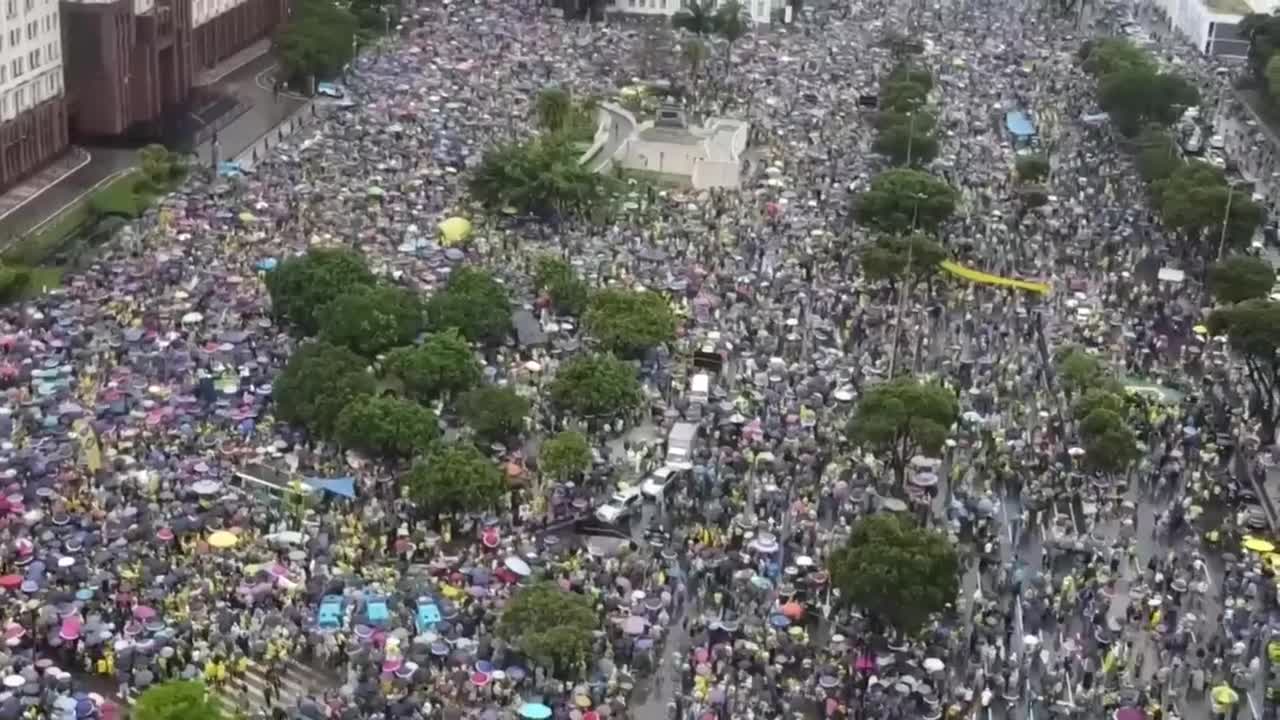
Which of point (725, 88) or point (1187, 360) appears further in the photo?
point (725, 88)

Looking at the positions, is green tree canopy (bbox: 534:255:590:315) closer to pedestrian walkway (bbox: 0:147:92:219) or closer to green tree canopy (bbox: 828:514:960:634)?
green tree canopy (bbox: 828:514:960:634)

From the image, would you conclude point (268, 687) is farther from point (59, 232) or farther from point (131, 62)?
point (131, 62)

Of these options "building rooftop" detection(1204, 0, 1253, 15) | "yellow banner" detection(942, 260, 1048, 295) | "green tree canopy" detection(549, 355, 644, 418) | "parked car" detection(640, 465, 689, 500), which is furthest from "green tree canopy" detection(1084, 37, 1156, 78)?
"parked car" detection(640, 465, 689, 500)

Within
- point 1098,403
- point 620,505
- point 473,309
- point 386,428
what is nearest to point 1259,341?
point 1098,403

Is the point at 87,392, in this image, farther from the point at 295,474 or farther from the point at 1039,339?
the point at 1039,339

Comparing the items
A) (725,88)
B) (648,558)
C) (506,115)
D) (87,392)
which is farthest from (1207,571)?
(725,88)

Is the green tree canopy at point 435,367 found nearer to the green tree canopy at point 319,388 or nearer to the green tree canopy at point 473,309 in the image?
the green tree canopy at point 319,388

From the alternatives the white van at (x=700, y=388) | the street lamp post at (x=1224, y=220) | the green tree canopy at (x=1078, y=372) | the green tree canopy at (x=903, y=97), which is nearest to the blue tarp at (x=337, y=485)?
the white van at (x=700, y=388)
